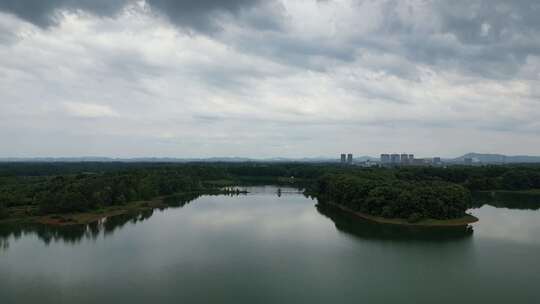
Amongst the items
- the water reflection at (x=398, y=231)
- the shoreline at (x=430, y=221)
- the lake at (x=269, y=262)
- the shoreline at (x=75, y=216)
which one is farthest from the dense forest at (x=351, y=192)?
the lake at (x=269, y=262)

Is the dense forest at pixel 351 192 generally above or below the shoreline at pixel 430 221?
above

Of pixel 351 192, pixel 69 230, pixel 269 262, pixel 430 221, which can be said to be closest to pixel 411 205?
pixel 430 221

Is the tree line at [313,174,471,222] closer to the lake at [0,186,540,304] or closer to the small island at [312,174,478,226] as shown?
the small island at [312,174,478,226]

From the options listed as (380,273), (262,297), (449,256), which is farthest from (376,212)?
(262,297)

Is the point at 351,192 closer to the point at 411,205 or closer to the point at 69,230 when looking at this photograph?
the point at 411,205

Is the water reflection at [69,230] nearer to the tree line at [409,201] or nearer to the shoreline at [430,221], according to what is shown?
the tree line at [409,201]
